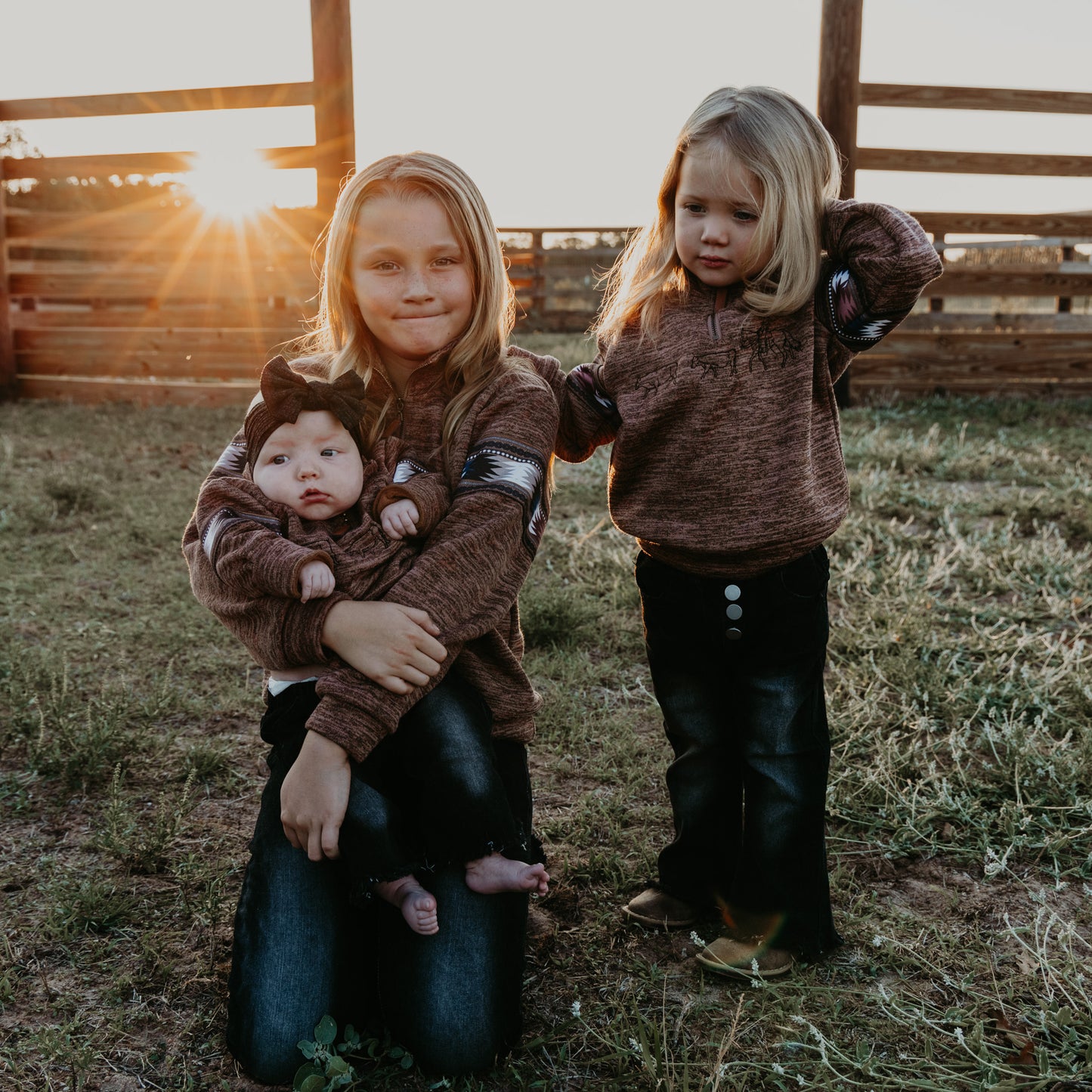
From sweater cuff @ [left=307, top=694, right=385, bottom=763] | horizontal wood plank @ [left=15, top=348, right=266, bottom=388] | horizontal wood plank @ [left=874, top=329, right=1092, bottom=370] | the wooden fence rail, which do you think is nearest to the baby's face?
sweater cuff @ [left=307, top=694, right=385, bottom=763]

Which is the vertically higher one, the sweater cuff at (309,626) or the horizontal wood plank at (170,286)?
the horizontal wood plank at (170,286)

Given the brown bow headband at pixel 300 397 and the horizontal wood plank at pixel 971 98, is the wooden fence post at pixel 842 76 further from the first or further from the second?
the brown bow headband at pixel 300 397

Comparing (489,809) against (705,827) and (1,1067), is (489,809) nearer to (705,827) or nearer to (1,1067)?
(705,827)

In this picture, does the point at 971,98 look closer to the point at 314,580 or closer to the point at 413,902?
the point at 314,580

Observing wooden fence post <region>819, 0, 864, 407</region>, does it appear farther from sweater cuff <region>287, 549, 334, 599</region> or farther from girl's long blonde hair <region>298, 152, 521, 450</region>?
sweater cuff <region>287, 549, 334, 599</region>

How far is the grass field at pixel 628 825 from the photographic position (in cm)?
158

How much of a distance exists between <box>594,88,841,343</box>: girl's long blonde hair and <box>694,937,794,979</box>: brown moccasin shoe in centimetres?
111

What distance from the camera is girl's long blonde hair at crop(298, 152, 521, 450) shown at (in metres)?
1.69

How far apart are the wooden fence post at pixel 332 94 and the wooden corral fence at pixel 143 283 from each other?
0.33 metres

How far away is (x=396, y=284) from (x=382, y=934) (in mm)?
1103

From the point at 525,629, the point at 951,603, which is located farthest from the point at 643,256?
the point at 951,603

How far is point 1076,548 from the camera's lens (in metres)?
3.86

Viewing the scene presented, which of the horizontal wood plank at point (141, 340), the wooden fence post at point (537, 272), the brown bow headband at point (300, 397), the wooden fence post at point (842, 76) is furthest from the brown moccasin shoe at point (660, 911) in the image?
the wooden fence post at point (537, 272)

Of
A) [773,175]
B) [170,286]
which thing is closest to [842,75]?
[170,286]
